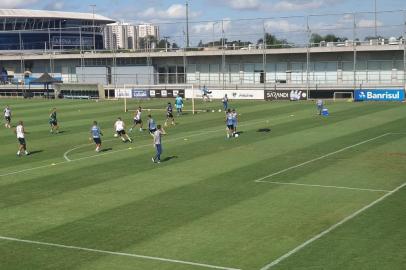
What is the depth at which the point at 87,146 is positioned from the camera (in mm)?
35469

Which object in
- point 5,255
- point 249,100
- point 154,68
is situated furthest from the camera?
point 154,68

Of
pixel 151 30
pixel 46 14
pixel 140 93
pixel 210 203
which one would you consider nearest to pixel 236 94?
pixel 140 93

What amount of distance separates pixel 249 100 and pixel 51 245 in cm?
5629

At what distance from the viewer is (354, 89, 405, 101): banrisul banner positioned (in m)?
63.5

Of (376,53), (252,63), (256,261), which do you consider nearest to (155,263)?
(256,261)

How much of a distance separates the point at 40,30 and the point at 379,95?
110 meters

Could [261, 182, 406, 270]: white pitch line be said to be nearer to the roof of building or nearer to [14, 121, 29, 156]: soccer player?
[14, 121, 29, 156]: soccer player

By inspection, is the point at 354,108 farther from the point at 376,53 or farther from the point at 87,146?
the point at 87,146

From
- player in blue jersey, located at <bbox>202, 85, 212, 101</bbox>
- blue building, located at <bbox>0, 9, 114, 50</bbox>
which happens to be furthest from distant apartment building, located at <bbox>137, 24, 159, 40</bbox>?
Result: player in blue jersey, located at <bbox>202, 85, 212, 101</bbox>

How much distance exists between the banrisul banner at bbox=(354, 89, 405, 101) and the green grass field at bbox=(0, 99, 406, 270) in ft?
87.1

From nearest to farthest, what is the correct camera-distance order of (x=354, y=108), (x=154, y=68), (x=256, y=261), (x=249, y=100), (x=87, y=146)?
(x=256, y=261)
(x=87, y=146)
(x=354, y=108)
(x=249, y=100)
(x=154, y=68)

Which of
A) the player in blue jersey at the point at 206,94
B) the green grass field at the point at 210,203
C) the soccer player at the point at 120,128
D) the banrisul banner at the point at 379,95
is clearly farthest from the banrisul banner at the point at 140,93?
the soccer player at the point at 120,128

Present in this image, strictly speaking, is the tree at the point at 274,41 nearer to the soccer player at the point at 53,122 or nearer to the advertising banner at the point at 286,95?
the advertising banner at the point at 286,95

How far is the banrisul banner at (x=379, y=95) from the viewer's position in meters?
63.5
